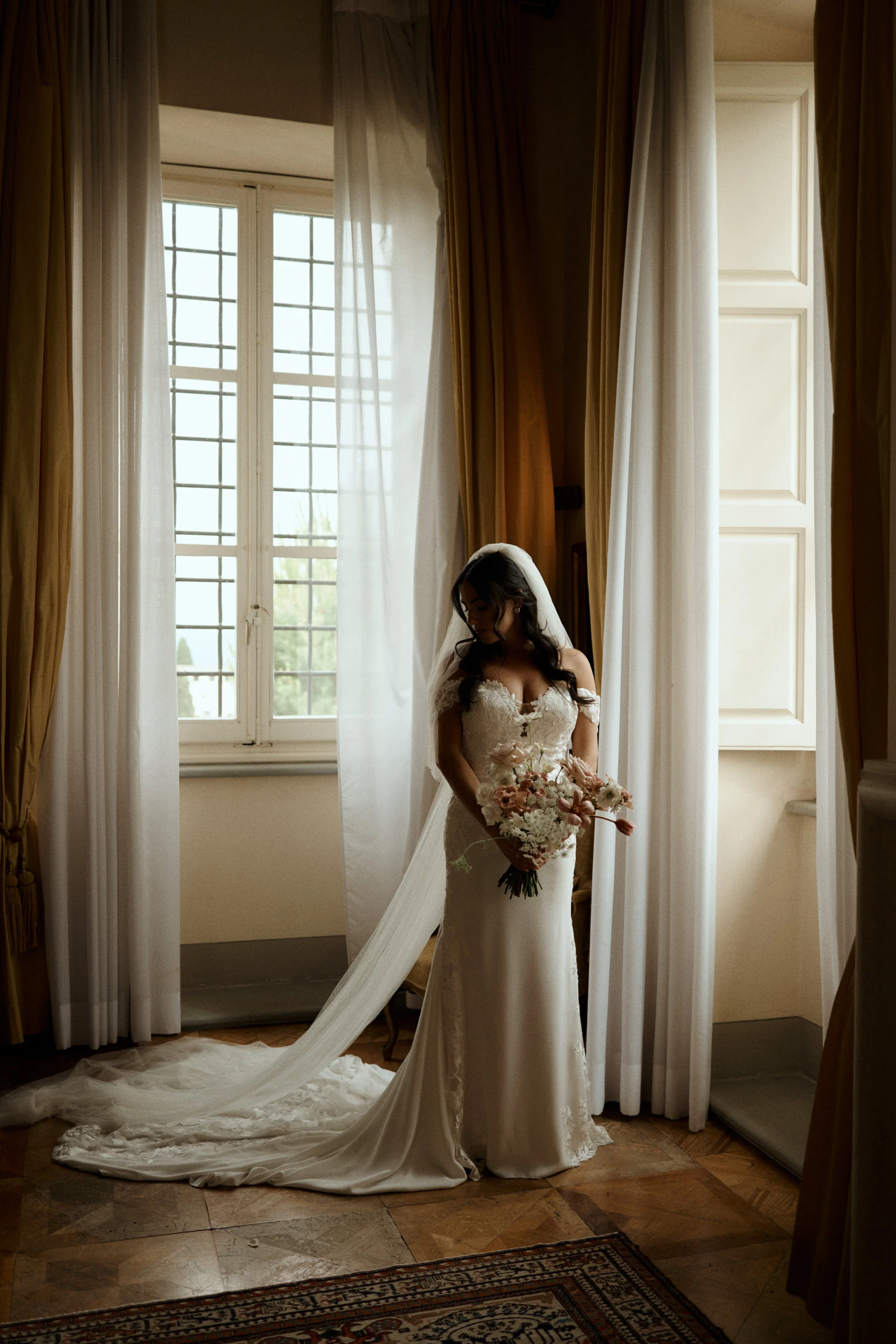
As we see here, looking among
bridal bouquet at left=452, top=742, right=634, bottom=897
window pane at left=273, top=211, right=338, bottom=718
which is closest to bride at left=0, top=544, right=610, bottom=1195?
bridal bouquet at left=452, top=742, right=634, bottom=897

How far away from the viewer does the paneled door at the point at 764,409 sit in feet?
12.0

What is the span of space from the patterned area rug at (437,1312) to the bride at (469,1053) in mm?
483

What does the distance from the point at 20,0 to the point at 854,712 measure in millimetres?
3843

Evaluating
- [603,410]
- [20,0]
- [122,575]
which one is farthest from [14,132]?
[603,410]

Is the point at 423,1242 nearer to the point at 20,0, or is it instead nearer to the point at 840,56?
the point at 840,56

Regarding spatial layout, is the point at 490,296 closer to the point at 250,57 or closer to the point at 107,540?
the point at 250,57

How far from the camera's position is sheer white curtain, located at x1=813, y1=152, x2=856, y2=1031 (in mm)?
2619

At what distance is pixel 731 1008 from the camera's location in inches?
147

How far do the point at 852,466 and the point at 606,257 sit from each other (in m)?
1.71

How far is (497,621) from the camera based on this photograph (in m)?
3.24

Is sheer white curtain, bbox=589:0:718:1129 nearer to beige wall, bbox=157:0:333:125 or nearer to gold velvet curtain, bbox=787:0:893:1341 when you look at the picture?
gold velvet curtain, bbox=787:0:893:1341

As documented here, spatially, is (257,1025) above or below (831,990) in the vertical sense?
below

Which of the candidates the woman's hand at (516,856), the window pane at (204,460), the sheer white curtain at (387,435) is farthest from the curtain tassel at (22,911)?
the woman's hand at (516,856)

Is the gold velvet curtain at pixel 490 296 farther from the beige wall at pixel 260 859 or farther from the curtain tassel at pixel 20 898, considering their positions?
the curtain tassel at pixel 20 898
